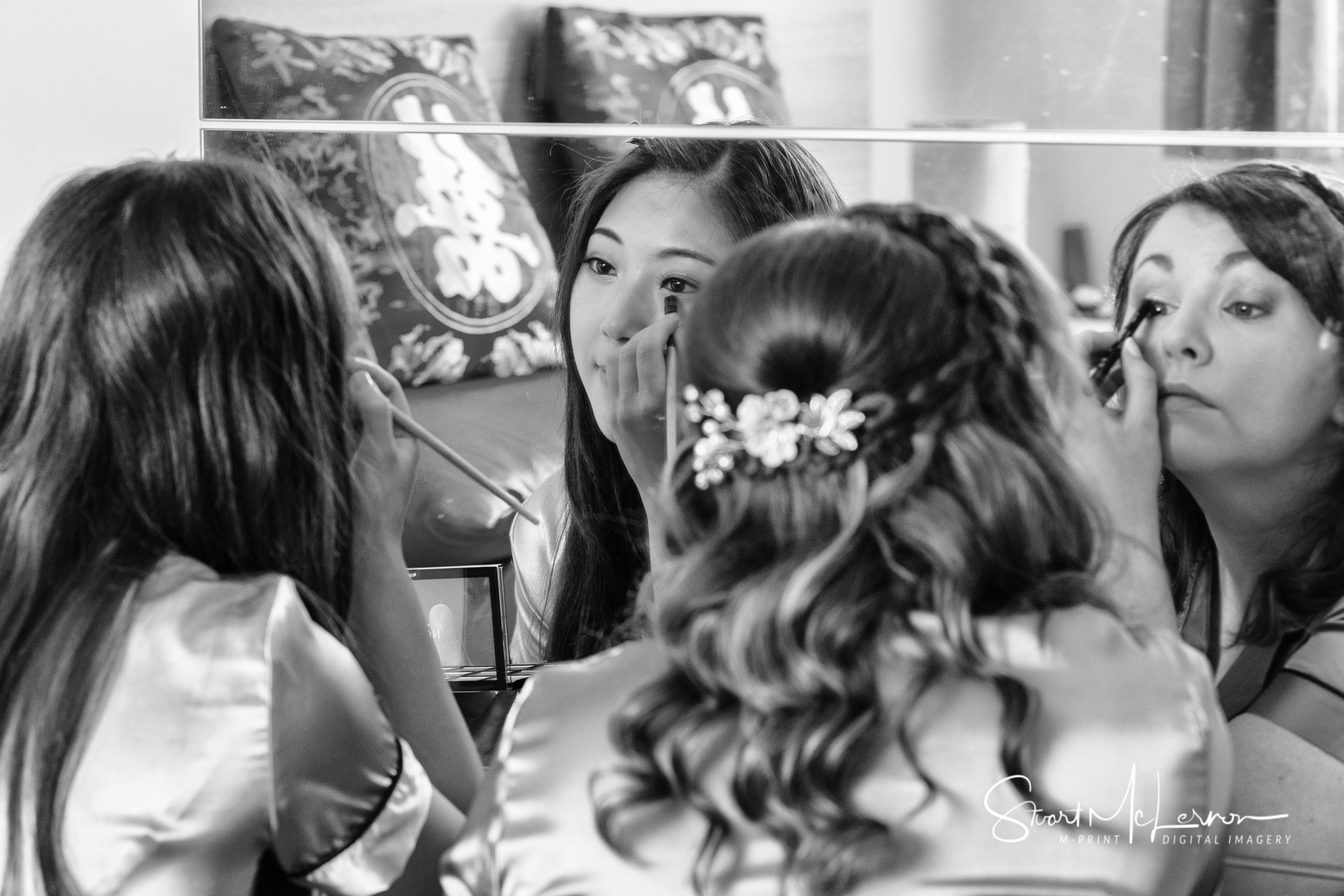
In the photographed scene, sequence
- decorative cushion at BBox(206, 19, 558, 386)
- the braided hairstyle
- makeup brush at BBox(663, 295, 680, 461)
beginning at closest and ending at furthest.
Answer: the braided hairstyle
makeup brush at BBox(663, 295, 680, 461)
decorative cushion at BBox(206, 19, 558, 386)

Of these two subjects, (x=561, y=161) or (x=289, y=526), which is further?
(x=561, y=161)

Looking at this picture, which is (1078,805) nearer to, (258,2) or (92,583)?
(92,583)

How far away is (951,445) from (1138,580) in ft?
1.25

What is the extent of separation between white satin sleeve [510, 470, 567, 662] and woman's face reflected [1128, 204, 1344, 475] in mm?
624

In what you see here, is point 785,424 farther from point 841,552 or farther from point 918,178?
point 918,178

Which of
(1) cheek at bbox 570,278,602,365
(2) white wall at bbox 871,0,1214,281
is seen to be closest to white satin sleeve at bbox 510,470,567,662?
(1) cheek at bbox 570,278,602,365

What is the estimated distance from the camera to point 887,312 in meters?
0.78

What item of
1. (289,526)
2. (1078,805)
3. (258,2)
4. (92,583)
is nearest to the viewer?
(1078,805)

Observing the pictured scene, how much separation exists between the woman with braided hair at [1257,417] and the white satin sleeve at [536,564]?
0.60m

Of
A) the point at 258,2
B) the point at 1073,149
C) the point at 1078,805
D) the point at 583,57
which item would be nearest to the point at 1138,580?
the point at 1078,805

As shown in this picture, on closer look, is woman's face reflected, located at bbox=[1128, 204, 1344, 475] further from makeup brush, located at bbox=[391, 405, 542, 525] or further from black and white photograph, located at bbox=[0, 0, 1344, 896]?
makeup brush, located at bbox=[391, 405, 542, 525]

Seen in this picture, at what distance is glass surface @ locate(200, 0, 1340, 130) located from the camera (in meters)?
1.34

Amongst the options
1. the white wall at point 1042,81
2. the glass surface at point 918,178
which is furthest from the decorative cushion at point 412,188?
the white wall at point 1042,81

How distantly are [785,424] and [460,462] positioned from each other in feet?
2.08
